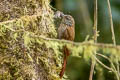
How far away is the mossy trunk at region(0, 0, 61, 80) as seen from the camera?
172cm

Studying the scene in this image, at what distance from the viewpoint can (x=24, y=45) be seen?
1760mm

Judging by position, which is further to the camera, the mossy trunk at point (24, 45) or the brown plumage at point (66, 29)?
the brown plumage at point (66, 29)

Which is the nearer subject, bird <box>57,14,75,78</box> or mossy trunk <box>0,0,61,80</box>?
mossy trunk <box>0,0,61,80</box>

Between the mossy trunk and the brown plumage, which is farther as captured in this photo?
the brown plumage

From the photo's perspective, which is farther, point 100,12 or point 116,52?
point 100,12

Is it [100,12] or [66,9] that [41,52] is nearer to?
[66,9]

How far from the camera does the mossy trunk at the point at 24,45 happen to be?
1.72 meters

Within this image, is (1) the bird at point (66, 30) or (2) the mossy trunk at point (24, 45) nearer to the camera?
(2) the mossy trunk at point (24, 45)

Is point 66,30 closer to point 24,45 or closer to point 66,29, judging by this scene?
point 66,29

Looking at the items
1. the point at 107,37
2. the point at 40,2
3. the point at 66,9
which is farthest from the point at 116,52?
the point at 107,37

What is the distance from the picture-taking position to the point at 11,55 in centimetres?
174

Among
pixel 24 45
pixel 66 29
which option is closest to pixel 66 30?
pixel 66 29

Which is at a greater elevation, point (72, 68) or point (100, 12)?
point (100, 12)

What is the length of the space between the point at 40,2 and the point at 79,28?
1149mm
